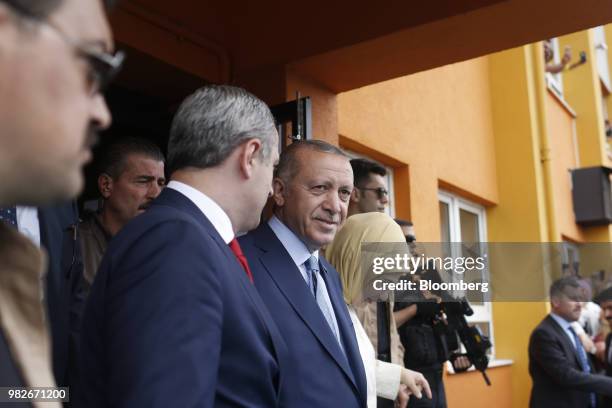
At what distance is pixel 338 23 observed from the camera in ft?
11.3

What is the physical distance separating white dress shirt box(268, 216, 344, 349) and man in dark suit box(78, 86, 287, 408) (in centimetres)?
60

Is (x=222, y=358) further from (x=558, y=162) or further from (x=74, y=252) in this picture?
(x=558, y=162)

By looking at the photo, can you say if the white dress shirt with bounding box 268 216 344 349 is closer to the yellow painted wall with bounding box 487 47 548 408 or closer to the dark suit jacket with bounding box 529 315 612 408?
the dark suit jacket with bounding box 529 315 612 408

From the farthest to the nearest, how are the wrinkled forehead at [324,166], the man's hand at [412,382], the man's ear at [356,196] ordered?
1. the man's ear at [356,196]
2. the man's hand at [412,382]
3. the wrinkled forehead at [324,166]

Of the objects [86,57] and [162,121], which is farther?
[162,121]

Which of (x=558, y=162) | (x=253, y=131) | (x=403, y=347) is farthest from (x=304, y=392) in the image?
(x=558, y=162)

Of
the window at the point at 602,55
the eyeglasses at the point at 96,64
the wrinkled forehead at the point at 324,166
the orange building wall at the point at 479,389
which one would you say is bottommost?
the orange building wall at the point at 479,389

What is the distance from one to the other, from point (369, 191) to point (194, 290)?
2.22m

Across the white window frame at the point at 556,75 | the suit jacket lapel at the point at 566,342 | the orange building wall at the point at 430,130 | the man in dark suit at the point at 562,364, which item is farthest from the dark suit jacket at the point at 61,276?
the white window frame at the point at 556,75

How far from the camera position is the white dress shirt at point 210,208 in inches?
59.1

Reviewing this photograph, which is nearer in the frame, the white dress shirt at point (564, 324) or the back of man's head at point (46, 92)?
the back of man's head at point (46, 92)

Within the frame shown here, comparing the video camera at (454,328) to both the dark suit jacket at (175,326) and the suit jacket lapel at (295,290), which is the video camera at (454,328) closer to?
the suit jacket lapel at (295,290)

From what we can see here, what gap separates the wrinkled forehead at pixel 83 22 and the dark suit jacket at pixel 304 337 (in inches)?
38.5

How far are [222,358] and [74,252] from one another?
3.27 ft
